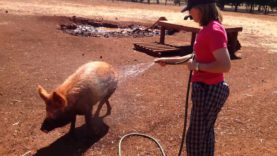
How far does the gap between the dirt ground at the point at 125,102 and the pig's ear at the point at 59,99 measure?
2.49 feet

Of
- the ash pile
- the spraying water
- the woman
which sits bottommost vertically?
the spraying water

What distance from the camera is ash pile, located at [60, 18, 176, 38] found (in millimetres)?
15415

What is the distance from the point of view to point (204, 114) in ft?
13.1

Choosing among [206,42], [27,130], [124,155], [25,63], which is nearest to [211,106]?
[206,42]

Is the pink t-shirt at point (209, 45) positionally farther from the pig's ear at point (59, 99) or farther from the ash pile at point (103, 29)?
the ash pile at point (103, 29)

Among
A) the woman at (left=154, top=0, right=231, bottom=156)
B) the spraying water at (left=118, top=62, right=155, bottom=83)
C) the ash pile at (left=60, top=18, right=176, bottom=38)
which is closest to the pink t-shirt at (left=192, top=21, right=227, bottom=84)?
the woman at (left=154, top=0, right=231, bottom=156)

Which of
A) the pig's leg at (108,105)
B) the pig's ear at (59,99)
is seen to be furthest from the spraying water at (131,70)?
the pig's ear at (59,99)

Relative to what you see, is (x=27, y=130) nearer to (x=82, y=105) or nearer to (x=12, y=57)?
(x=82, y=105)

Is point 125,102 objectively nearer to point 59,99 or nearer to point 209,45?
point 59,99

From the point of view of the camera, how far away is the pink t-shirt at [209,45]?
358 cm

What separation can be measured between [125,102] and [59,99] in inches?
95.5

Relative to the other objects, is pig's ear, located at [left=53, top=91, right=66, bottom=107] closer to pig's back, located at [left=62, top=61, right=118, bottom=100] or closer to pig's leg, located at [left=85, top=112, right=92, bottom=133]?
pig's back, located at [left=62, top=61, right=118, bottom=100]

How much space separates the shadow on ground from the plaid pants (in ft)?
6.78

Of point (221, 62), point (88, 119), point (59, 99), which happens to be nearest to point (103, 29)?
point (88, 119)
